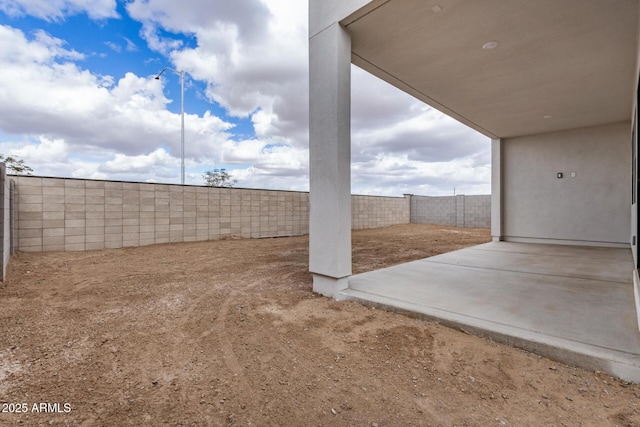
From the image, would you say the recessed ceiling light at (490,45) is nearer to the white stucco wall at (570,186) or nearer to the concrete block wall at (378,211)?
the white stucco wall at (570,186)

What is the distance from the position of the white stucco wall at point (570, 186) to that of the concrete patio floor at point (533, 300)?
5.29 ft

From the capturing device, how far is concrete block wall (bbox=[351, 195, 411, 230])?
11.6 meters

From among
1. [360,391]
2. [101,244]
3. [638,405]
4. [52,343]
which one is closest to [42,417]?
[52,343]

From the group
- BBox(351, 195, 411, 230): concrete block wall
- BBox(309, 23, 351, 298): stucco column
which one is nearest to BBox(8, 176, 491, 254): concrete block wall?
BBox(351, 195, 411, 230): concrete block wall

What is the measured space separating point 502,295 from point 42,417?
346cm

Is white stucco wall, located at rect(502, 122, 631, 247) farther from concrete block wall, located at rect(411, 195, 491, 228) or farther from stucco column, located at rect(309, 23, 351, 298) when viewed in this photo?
concrete block wall, located at rect(411, 195, 491, 228)

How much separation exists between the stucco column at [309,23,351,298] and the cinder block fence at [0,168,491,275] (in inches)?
149

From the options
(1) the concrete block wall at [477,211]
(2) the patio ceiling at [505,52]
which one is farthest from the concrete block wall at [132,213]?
(1) the concrete block wall at [477,211]

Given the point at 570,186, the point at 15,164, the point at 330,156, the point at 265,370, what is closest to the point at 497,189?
the point at 570,186

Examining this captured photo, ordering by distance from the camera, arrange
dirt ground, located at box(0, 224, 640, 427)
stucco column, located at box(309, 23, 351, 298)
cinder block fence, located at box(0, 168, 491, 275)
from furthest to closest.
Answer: cinder block fence, located at box(0, 168, 491, 275), stucco column, located at box(309, 23, 351, 298), dirt ground, located at box(0, 224, 640, 427)

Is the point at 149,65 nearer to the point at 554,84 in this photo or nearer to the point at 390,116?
the point at 390,116

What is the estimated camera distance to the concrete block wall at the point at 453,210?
42.5ft

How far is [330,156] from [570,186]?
652 cm

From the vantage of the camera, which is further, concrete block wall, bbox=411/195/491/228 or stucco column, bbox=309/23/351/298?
concrete block wall, bbox=411/195/491/228
